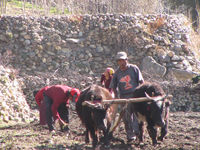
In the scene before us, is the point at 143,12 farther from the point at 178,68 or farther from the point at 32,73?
the point at 32,73

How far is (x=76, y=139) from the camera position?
6.05 meters

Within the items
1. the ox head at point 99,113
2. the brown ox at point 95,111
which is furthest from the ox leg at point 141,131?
the ox head at point 99,113

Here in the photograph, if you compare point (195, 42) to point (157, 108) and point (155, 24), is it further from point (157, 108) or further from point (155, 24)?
point (157, 108)

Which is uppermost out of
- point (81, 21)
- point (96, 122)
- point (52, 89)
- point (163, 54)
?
point (81, 21)

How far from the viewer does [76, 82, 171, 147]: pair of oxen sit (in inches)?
188

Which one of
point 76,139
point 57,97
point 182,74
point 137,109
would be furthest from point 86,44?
point 137,109

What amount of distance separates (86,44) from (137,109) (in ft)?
22.5

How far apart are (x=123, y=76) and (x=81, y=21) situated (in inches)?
263

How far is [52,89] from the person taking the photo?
6316mm

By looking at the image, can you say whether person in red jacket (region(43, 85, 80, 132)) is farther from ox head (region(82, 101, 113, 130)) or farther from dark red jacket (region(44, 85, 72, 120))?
ox head (region(82, 101, 113, 130))

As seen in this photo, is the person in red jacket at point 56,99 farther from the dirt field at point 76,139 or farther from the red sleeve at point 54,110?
the dirt field at point 76,139

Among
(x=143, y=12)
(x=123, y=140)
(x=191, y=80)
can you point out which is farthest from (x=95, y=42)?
(x=123, y=140)

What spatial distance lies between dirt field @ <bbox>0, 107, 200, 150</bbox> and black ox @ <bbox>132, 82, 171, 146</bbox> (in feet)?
1.11

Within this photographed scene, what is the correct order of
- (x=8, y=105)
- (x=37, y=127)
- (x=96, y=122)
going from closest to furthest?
(x=96, y=122) → (x=37, y=127) → (x=8, y=105)
